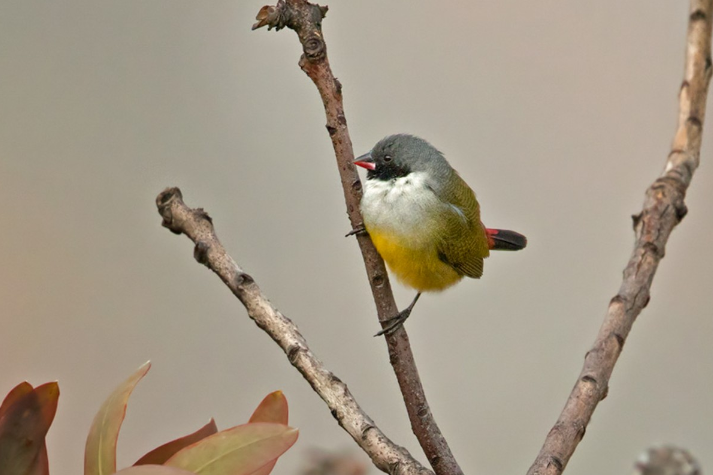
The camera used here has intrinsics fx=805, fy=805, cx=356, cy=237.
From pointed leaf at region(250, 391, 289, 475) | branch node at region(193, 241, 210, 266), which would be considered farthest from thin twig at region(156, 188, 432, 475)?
pointed leaf at region(250, 391, 289, 475)

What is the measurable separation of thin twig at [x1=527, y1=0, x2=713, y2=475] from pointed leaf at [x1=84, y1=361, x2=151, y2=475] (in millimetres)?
376

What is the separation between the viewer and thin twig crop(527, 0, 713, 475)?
2.61ft

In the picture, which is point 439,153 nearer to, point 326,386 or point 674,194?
point 674,194

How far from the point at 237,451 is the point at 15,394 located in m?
Result: 0.15

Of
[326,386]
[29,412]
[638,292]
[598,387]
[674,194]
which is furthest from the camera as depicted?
[674,194]

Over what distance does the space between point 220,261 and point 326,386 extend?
148 mm

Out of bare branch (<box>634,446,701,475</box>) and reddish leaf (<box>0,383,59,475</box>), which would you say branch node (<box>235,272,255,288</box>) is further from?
bare branch (<box>634,446,701,475</box>)

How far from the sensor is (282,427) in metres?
0.52

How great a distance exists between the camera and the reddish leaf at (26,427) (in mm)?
511

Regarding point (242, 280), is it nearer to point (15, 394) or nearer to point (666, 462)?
point (15, 394)

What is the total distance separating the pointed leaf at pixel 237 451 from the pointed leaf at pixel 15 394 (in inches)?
4.1

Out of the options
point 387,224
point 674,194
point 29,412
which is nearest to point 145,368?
point 29,412

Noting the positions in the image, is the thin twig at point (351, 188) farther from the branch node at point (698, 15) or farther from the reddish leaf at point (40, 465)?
the branch node at point (698, 15)

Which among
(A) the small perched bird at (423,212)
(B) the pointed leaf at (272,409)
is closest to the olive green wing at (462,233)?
(A) the small perched bird at (423,212)
